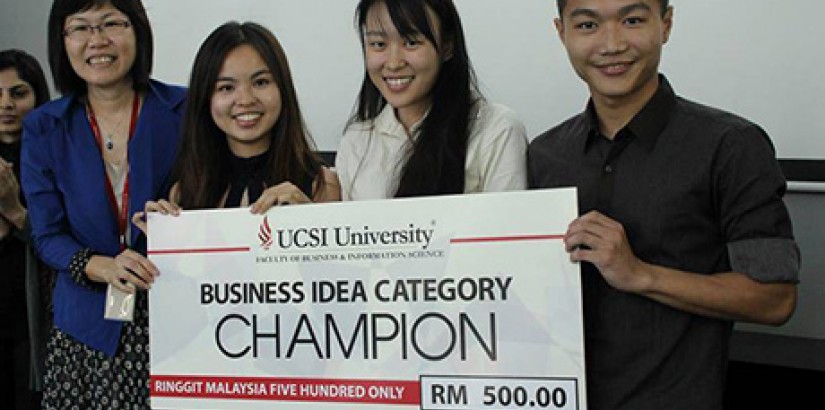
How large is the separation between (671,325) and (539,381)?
240 millimetres

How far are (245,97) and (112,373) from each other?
72 cm

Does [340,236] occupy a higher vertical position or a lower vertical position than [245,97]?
lower

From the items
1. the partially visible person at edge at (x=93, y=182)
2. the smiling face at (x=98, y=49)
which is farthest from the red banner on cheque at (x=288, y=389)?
the smiling face at (x=98, y=49)

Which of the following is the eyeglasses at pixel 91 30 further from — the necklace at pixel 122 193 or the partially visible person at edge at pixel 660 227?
the partially visible person at edge at pixel 660 227

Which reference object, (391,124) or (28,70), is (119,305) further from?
(28,70)

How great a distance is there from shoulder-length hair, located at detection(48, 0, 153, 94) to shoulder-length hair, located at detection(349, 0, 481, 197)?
637 mm

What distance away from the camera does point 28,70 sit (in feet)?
9.49

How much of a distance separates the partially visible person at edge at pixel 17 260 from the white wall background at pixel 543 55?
2.81ft

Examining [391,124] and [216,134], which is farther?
[216,134]

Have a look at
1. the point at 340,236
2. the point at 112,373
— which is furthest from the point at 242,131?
the point at 112,373

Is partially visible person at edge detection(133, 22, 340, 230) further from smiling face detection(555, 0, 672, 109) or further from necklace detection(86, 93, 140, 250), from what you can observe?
smiling face detection(555, 0, 672, 109)

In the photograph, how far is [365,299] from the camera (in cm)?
169

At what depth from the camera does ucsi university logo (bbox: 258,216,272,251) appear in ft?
5.78

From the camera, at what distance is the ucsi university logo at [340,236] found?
5.40 feet
